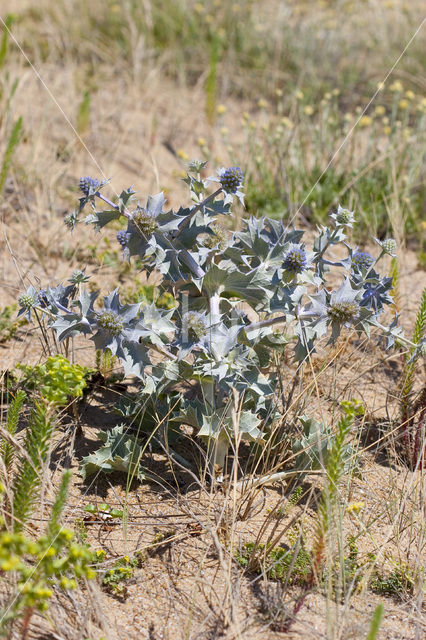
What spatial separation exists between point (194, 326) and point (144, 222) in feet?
1.26

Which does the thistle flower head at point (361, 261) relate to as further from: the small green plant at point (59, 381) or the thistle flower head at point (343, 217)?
the small green plant at point (59, 381)

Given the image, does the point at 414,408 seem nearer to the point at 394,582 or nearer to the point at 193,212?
the point at 394,582

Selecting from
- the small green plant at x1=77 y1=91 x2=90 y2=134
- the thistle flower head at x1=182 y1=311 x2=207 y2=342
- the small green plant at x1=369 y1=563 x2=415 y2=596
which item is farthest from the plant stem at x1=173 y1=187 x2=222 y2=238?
the small green plant at x1=77 y1=91 x2=90 y2=134

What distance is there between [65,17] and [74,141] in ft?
8.20

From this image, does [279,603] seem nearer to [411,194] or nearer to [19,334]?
[19,334]

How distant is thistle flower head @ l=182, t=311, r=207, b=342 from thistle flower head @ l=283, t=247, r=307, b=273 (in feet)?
1.14

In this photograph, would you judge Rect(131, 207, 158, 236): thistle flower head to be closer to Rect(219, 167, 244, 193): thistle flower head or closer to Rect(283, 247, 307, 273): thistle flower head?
Rect(219, 167, 244, 193): thistle flower head

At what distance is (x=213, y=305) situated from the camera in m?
2.36

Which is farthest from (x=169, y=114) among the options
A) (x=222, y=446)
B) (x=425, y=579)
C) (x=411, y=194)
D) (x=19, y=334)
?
(x=425, y=579)

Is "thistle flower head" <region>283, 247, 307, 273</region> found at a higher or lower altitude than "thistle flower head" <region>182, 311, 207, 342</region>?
higher

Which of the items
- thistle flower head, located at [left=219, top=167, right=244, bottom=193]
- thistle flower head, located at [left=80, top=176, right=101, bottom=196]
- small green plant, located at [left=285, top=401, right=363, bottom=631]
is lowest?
small green plant, located at [left=285, top=401, right=363, bottom=631]

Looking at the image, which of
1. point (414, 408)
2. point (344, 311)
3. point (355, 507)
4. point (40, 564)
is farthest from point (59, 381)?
point (414, 408)

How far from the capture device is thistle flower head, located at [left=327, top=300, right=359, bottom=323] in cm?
227

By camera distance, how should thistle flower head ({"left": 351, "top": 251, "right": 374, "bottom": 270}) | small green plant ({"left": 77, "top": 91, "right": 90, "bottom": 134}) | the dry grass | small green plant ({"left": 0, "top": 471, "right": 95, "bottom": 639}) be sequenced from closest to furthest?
small green plant ({"left": 0, "top": 471, "right": 95, "bottom": 639}) → the dry grass → thistle flower head ({"left": 351, "top": 251, "right": 374, "bottom": 270}) → small green plant ({"left": 77, "top": 91, "right": 90, "bottom": 134})
